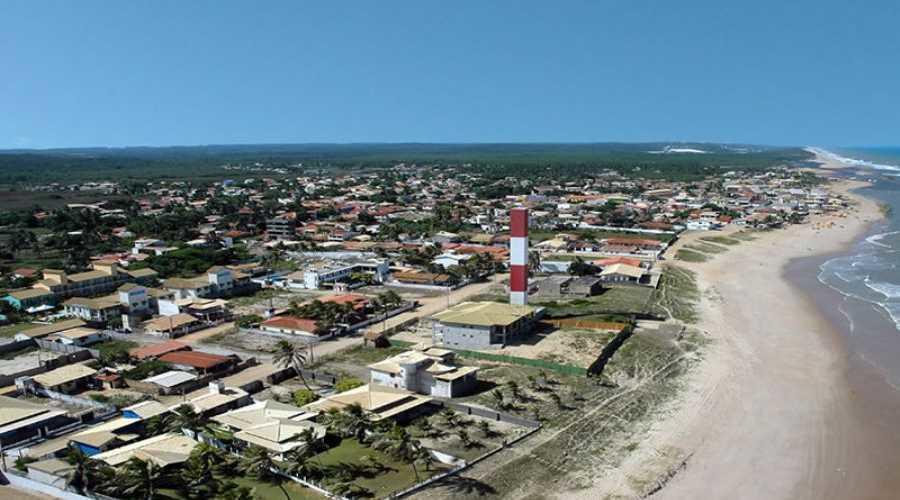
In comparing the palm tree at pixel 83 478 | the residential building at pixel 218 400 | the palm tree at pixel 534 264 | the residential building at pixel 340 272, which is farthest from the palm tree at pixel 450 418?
the palm tree at pixel 534 264

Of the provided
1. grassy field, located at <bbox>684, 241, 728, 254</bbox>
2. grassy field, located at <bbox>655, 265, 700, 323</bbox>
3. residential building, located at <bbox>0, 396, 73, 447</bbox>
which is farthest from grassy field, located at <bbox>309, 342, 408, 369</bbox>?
grassy field, located at <bbox>684, 241, 728, 254</bbox>

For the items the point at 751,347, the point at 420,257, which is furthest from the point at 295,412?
the point at 420,257

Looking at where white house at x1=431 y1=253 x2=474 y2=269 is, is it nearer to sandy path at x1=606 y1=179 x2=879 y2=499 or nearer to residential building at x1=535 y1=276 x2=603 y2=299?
residential building at x1=535 y1=276 x2=603 y2=299

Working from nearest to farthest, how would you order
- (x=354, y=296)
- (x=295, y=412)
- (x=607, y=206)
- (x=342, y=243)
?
(x=295, y=412), (x=354, y=296), (x=342, y=243), (x=607, y=206)

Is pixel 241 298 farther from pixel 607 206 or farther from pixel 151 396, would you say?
pixel 607 206

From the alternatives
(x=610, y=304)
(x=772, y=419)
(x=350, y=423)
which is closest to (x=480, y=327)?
(x=350, y=423)

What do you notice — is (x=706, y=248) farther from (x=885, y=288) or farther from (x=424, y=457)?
(x=424, y=457)
